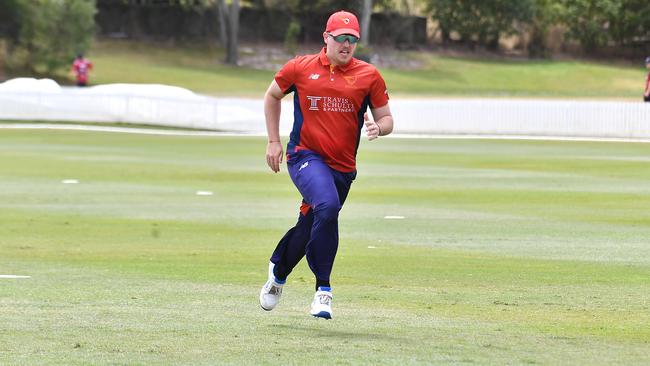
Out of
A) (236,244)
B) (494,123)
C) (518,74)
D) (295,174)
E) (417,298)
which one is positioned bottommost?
(518,74)

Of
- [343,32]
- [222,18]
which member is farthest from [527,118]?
[222,18]

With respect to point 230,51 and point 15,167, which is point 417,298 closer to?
point 15,167

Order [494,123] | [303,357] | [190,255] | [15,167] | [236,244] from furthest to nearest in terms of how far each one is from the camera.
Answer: [494,123]
[15,167]
[236,244]
[190,255]
[303,357]

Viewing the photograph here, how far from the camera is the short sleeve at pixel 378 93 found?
32.1ft

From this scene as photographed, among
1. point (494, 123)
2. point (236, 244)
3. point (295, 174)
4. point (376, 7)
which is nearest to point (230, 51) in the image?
point (376, 7)

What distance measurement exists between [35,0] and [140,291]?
7223 centimetres

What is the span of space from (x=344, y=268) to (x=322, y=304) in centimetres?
400

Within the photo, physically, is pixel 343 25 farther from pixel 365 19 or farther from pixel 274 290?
pixel 365 19

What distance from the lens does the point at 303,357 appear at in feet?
26.5

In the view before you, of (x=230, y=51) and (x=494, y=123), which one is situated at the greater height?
(x=494, y=123)

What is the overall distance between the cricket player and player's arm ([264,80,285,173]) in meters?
0.01

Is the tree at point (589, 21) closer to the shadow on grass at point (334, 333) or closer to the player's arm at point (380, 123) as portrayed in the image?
the player's arm at point (380, 123)

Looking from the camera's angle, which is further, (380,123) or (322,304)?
(380,123)

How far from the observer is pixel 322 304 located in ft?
31.6
